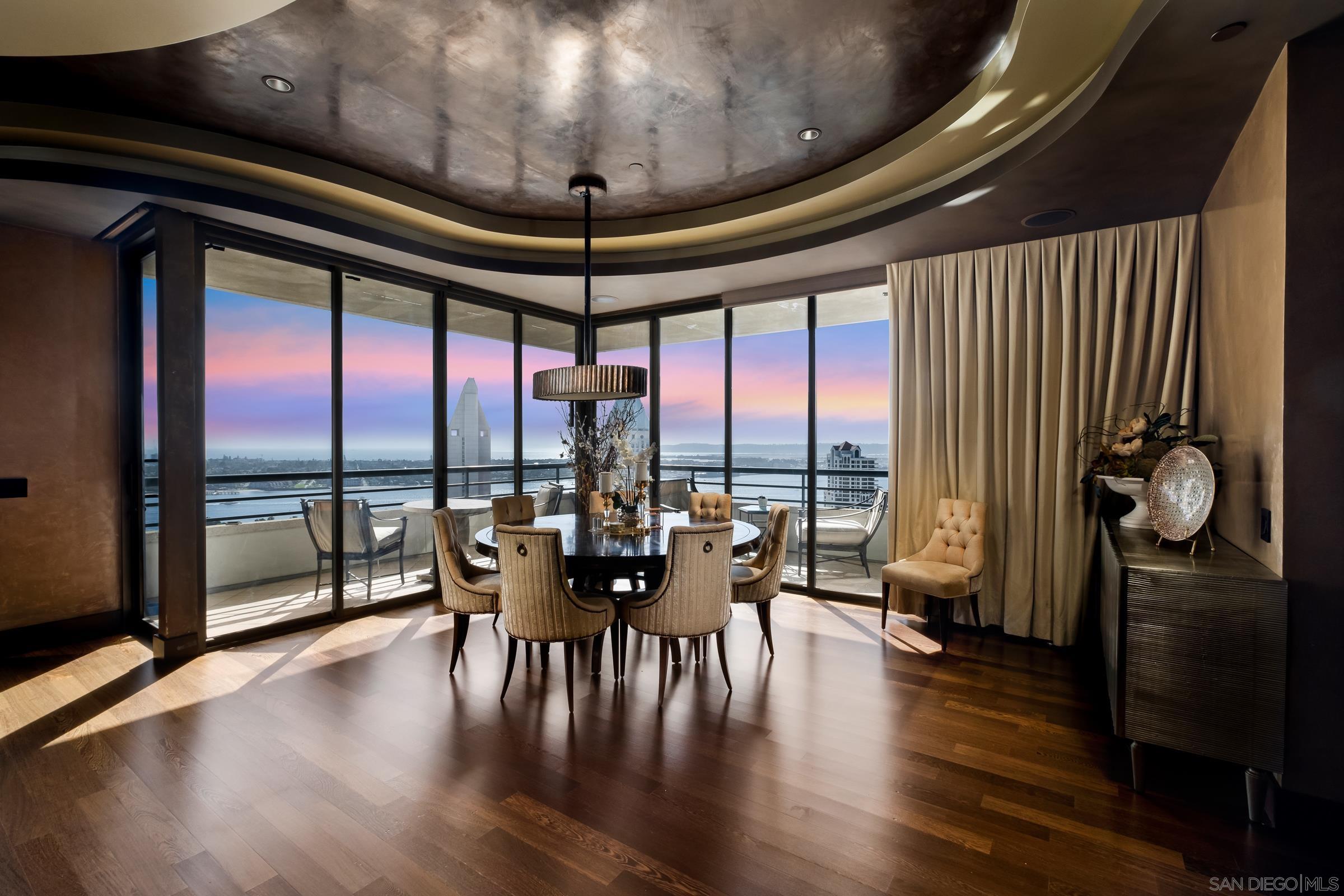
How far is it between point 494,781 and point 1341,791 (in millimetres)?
2888

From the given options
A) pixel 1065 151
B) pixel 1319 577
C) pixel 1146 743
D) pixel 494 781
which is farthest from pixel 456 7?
pixel 1146 743

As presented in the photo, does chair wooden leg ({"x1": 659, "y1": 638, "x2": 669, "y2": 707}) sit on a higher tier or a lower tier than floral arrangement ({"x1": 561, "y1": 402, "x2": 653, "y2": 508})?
lower

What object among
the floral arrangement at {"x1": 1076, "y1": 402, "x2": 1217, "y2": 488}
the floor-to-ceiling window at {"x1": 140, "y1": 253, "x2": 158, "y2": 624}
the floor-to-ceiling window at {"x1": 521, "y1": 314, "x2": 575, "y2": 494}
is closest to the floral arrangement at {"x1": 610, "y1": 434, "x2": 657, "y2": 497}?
the floor-to-ceiling window at {"x1": 521, "y1": 314, "x2": 575, "y2": 494}

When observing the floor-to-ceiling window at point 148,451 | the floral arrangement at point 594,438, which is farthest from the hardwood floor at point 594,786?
the floral arrangement at point 594,438

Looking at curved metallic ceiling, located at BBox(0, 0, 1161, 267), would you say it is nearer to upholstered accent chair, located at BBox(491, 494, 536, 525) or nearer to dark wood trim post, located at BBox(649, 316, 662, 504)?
dark wood trim post, located at BBox(649, 316, 662, 504)

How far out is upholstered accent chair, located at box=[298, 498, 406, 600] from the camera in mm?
4477

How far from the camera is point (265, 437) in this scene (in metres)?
4.27

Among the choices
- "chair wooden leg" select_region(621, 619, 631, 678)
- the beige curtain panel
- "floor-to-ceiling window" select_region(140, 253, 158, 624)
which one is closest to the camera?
"chair wooden leg" select_region(621, 619, 631, 678)

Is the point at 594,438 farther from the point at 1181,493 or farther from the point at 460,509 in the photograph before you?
the point at 1181,493

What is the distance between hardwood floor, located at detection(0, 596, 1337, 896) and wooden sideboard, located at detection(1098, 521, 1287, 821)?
10.7 inches

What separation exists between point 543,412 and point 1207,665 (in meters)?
5.34

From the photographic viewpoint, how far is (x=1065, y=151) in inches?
109

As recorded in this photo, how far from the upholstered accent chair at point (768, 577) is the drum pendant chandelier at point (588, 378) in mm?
1171

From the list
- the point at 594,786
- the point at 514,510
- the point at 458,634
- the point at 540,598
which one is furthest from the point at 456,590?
the point at 594,786
